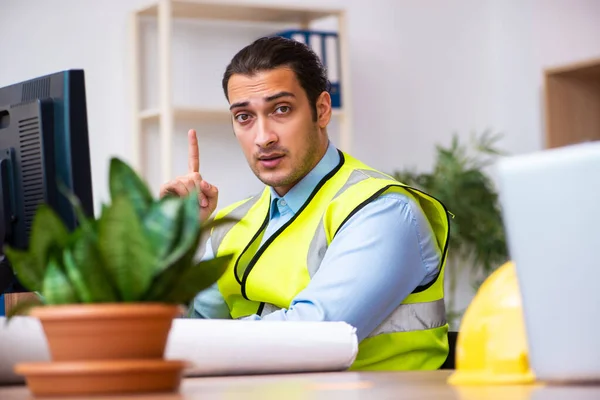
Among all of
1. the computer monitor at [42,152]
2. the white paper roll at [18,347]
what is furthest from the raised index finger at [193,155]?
the white paper roll at [18,347]

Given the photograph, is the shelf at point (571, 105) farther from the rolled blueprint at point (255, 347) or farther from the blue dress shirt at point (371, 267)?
the rolled blueprint at point (255, 347)

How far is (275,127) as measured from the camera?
7.70 feet

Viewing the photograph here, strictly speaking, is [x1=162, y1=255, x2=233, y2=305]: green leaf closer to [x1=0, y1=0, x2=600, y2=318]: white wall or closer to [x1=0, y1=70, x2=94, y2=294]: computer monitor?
[x1=0, y1=70, x2=94, y2=294]: computer monitor

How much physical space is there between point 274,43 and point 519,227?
1.60m

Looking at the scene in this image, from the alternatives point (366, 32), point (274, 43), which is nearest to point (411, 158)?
point (366, 32)

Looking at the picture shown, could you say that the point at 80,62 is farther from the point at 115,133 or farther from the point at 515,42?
the point at 515,42

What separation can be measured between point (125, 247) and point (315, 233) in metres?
1.30

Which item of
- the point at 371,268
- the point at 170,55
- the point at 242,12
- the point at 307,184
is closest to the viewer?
the point at 371,268

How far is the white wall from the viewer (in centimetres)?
422

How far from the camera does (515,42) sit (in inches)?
208

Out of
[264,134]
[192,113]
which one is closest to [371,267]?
[264,134]

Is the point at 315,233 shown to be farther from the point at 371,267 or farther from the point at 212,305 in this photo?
the point at 212,305

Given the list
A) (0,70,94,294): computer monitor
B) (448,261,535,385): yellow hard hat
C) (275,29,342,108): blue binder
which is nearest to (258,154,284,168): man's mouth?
(0,70,94,294): computer monitor

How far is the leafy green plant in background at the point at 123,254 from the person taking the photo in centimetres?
83
